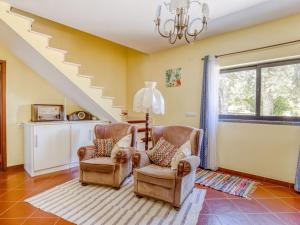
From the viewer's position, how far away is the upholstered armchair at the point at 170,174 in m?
2.38

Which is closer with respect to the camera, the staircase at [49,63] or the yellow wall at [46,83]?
the staircase at [49,63]

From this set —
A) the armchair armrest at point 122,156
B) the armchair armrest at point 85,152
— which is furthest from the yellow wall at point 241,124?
the armchair armrest at point 85,152

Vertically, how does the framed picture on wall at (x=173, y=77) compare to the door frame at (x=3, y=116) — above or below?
above

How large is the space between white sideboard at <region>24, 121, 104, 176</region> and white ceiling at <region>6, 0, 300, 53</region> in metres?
1.78

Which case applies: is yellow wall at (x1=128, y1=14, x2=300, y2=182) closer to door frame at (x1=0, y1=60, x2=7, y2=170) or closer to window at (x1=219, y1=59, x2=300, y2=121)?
window at (x1=219, y1=59, x2=300, y2=121)

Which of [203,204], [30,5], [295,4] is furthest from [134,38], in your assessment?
[203,204]

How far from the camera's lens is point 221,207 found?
2508 mm

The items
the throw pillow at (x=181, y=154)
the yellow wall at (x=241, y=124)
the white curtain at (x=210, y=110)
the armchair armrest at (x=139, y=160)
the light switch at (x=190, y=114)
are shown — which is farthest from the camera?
the light switch at (x=190, y=114)

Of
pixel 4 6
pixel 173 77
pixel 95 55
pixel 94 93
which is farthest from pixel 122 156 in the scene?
pixel 95 55

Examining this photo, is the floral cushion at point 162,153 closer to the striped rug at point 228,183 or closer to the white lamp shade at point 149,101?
the white lamp shade at point 149,101

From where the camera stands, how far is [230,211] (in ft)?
7.91

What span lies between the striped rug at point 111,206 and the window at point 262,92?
1.64 metres

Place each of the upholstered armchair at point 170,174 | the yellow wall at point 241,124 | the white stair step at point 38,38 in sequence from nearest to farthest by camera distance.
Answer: the upholstered armchair at point 170,174 < the white stair step at point 38,38 < the yellow wall at point 241,124

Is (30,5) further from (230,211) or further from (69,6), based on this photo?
(230,211)
